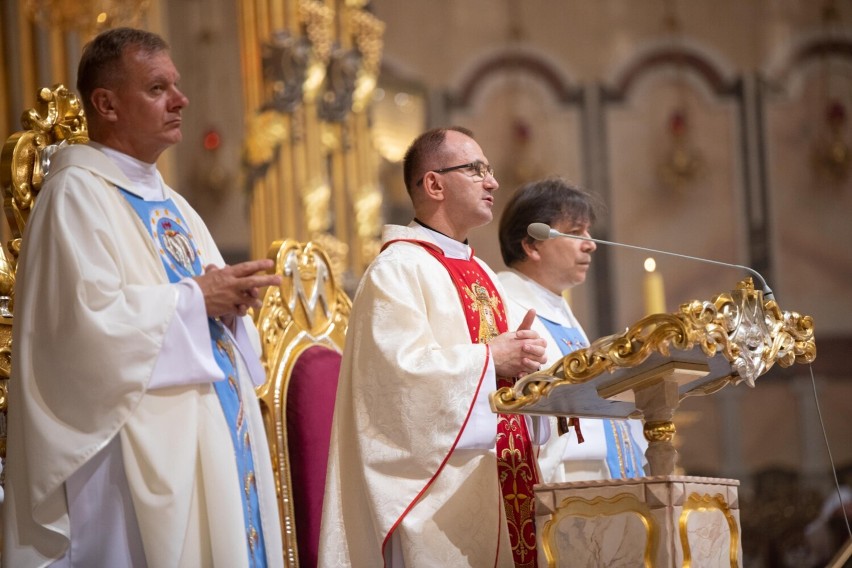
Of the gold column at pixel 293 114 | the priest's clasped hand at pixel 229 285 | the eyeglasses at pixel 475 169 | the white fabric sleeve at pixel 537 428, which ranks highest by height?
the gold column at pixel 293 114

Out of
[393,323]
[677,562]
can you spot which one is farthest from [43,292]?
[677,562]

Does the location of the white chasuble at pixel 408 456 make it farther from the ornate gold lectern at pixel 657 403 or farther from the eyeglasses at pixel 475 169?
the eyeglasses at pixel 475 169

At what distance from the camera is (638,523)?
261 centimetres

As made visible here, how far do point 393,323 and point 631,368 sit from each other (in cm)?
61

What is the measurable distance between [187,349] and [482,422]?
0.70 metres

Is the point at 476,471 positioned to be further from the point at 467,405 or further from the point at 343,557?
→ the point at 343,557

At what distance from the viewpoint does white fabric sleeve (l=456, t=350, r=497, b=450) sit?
115 inches

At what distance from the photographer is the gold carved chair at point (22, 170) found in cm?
303

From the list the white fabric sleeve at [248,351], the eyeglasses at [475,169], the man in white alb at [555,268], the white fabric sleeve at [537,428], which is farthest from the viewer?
the man in white alb at [555,268]

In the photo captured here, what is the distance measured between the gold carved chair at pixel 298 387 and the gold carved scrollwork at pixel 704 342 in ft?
2.72

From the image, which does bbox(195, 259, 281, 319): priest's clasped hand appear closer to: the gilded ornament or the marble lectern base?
the marble lectern base

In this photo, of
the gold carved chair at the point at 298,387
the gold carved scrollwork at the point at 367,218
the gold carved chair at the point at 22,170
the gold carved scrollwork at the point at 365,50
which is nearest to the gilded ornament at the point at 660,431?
the gold carved chair at the point at 298,387

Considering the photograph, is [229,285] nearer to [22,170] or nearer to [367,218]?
[22,170]

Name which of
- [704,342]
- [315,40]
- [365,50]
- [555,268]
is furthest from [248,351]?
[365,50]
